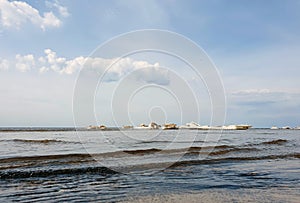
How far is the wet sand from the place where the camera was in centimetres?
818

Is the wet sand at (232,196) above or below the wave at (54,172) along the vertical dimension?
below

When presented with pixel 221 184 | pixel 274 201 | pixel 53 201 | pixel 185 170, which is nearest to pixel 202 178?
pixel 221 184

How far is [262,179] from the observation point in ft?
38.2

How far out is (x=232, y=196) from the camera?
8.66 meters

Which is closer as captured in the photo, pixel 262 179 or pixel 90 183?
pixel 90 183

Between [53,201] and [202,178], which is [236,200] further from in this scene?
[53,201]

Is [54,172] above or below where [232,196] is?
above

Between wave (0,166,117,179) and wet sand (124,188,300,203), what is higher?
wave (0,166,117,179)

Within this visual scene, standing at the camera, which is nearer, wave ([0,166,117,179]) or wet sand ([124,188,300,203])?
wet sand ([124,188,300,203])

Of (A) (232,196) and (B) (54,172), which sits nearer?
(A) (232,196)

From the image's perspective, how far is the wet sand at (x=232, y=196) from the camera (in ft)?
26.8

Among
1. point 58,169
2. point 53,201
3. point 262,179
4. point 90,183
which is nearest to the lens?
point 53,201

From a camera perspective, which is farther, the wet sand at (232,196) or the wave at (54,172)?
the wave at (54,172)

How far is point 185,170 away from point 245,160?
6277mm
